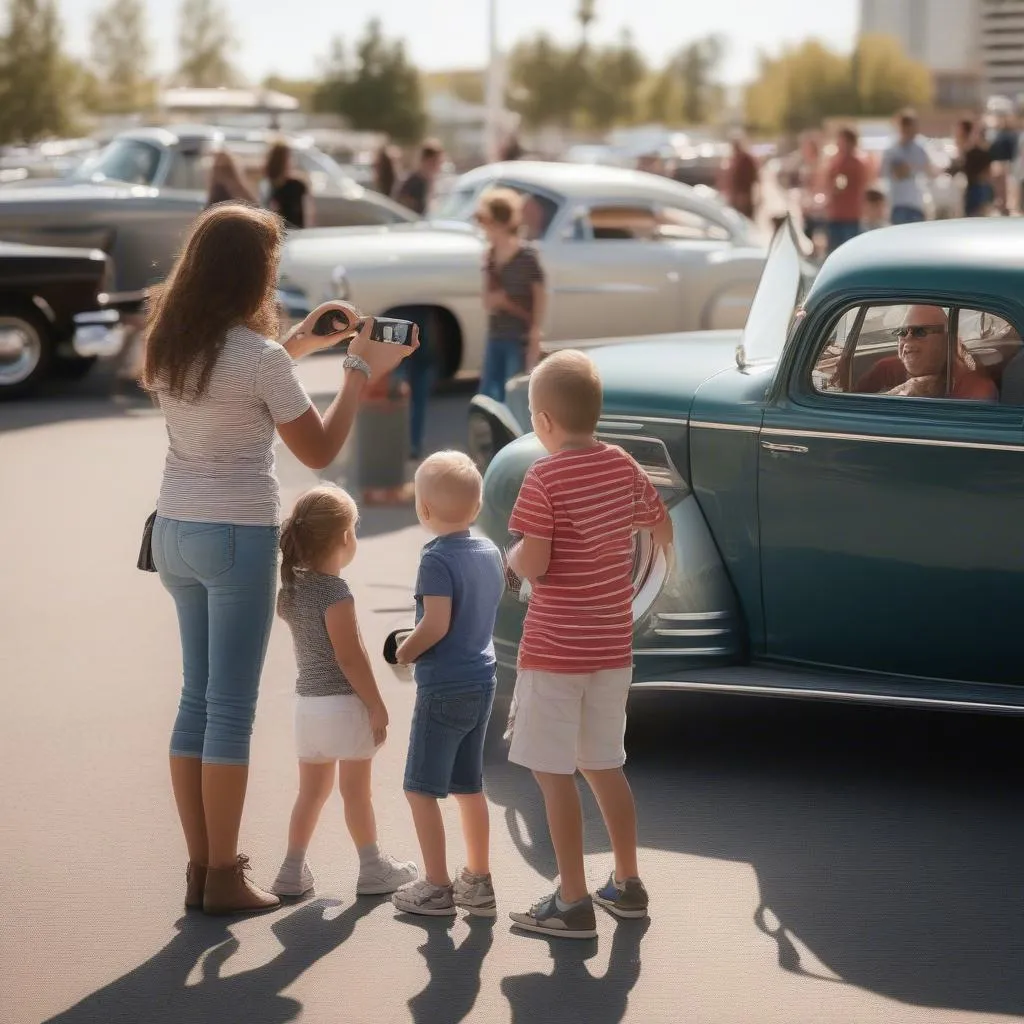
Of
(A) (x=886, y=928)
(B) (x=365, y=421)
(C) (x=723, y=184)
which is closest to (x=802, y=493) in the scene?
(A) (x=886, y=928)

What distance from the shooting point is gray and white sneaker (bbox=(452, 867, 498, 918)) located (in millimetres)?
4816

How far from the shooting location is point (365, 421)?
35.5ft

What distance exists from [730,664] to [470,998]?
1.95 meters

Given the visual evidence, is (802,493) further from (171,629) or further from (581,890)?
(171,629)

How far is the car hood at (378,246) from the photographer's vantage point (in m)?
14.2

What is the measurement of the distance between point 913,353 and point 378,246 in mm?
9161

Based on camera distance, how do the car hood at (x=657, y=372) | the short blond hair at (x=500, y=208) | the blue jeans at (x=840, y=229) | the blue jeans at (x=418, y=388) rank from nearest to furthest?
the car hood at (x=657, y=372), the short blond hair at (x=500, y=208), the blue jeans at (x=418, y=388), the blue jeans at (x=840, y=229)

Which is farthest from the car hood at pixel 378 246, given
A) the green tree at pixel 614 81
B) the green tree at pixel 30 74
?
the green tree at pixel 614 81

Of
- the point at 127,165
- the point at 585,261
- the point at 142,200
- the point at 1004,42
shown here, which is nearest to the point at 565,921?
the point at 585,261

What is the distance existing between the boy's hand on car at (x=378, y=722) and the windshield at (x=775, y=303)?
206 cm

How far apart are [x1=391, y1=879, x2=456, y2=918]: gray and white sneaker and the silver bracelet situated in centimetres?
134

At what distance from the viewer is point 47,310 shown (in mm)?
14211

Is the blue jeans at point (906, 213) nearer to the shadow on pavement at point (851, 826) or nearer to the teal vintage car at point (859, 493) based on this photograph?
the shadow on pavement at point (851, 826)

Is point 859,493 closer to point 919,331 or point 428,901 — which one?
point 919,331
